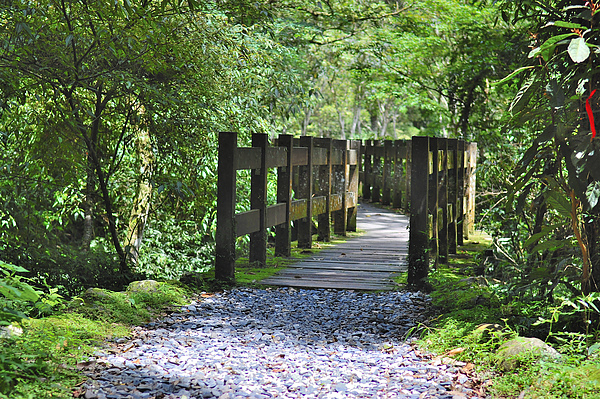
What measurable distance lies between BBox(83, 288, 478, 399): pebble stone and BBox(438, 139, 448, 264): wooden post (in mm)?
2054

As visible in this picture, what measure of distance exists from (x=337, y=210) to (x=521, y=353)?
6660 millimetres

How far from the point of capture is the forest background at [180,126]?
3.60 metres

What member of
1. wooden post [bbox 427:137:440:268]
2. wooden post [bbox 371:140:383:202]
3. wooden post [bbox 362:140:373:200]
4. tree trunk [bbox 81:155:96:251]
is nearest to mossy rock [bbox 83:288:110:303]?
tree trunk [bbox 81:155:96:251]

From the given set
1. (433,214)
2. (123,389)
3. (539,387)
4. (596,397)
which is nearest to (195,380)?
(123,389)

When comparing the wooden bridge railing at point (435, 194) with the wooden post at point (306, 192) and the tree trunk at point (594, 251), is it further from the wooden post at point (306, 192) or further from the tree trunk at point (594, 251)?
the tree trunk at point (594, 251)

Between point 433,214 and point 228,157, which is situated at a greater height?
point 228,157

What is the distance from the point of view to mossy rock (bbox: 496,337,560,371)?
328cm

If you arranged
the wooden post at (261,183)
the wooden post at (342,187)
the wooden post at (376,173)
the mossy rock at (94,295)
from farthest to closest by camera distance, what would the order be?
the wooden post at (376,173) < the wooden post at (342,187) < the wooden post at (261,183) < the mossy rock at (94,295)

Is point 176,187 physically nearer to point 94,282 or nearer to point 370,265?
point 94,282

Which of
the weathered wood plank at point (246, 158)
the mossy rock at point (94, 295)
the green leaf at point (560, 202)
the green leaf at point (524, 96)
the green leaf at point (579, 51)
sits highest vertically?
the green leaf at point (579, 51)

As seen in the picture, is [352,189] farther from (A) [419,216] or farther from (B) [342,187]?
(A) [419,216]

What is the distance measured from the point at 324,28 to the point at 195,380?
9828mm

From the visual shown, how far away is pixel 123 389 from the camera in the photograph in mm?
2988

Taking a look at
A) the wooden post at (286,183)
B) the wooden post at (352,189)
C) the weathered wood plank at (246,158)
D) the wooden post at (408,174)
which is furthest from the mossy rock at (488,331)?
the wooden post at (408,174)
